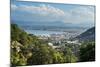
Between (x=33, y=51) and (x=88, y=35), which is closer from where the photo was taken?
(x=33, y=51)

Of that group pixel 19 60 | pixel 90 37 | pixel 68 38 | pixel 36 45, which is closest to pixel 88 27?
pixel 90 37

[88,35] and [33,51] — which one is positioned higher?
[88,35]

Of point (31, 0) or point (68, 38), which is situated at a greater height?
point (31, 0)

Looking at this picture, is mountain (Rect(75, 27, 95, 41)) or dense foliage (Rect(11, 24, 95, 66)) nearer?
dense foliage (Rect(11, 24, 95, 66))

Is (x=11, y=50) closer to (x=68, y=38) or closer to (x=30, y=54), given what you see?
(x=30, y=54)

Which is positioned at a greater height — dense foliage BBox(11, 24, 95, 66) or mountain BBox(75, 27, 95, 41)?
mountain BBox(75, 27, 95, 41)

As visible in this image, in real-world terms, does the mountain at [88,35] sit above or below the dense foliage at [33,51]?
above

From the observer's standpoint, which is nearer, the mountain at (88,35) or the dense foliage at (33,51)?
the dense foliage at (33,51)
